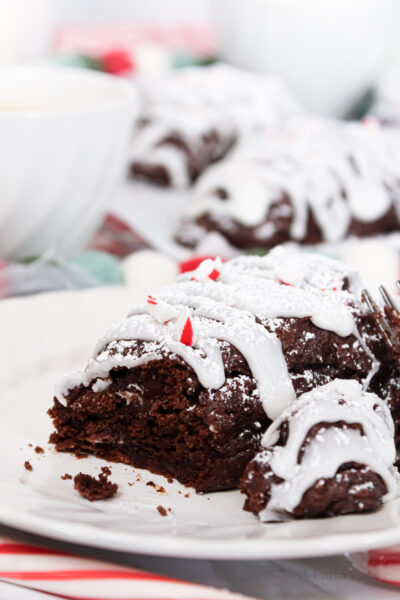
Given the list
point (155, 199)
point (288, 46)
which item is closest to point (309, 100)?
point (288, 46)

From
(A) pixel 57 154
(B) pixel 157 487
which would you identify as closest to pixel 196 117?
(A) pixel 57 154

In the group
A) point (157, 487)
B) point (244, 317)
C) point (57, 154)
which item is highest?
point (244, 317)

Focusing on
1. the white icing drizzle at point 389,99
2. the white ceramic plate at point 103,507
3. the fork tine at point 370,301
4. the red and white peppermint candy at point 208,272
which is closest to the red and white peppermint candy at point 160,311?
the red and white peppermint candy at point 208,272

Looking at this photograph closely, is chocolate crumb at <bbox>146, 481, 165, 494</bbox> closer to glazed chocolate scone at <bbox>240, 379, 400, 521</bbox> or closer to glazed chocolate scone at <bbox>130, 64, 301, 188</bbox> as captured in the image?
glazed chocolate scone at <bbox>240, 379, 400, 521</bbox>

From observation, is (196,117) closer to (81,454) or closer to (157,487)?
(81,454)

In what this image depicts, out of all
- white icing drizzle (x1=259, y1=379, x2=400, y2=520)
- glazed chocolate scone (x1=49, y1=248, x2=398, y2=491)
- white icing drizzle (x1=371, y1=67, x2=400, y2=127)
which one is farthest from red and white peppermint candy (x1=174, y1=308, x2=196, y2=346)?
white icing drizzle (x1=371, y1=67, x2=400, y2=127)

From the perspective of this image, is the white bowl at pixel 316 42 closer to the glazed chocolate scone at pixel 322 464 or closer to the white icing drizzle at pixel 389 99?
the white icing drizzle at pixel 389 99

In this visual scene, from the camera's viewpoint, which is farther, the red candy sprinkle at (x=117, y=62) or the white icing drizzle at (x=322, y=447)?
the red candy sprinkle at (x=117, y=62)
